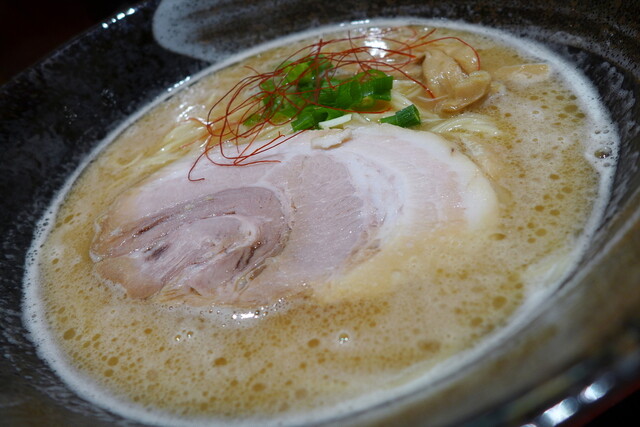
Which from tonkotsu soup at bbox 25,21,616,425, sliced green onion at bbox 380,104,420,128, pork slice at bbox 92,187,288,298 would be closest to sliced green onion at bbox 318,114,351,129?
tonkotsu soup at bbox 25,21,616,425

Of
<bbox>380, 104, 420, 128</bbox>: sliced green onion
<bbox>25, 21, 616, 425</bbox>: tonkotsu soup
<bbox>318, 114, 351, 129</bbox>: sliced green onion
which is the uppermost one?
<bbox>318, 114, 351, 129</bbox>: sliced green onion

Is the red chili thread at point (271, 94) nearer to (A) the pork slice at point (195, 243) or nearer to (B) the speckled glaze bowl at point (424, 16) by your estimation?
(A) the pork slice at point (195, 243)

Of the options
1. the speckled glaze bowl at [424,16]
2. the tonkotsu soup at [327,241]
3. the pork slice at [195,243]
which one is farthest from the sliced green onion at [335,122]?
the speckled glaze bowl at [424,16]

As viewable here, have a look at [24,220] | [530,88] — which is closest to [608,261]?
[530,88]

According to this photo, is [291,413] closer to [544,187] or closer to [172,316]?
[172,316]

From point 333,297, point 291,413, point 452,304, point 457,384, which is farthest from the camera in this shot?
point 333,297

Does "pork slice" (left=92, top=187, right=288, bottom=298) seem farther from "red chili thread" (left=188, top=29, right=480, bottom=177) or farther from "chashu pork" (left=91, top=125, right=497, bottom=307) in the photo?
"red chili thread" (left=188, top=29, right=480, bottom=177)

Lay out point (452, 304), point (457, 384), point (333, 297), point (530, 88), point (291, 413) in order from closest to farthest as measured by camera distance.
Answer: point (457, 384) → point (291, 413) → point (452, 304) → point (333, 297) → point (530, 88)
